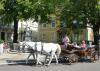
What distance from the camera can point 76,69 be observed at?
760 inches

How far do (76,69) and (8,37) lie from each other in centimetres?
5137

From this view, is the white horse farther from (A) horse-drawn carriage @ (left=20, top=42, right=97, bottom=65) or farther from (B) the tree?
(B) the tree

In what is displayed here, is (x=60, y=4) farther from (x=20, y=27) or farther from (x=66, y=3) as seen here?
(x=20, y=27)

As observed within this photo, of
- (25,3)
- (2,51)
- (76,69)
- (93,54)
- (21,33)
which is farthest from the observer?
(21,33)

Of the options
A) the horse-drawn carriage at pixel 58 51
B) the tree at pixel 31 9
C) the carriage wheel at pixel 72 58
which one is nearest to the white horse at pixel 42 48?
the horse-drawn carriage at pixel 58 51

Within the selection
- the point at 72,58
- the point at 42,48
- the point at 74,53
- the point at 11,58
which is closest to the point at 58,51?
the point at 72,58

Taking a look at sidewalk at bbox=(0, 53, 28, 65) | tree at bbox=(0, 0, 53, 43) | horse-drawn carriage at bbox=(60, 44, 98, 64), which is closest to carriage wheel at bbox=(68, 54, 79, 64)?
horse-drawn carriage at bbox=(60, 44, 98, 64)

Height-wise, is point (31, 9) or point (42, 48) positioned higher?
point (31, 9)

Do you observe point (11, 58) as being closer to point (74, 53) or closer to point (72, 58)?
point (74, 53)

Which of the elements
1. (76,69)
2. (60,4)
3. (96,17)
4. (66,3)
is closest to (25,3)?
(60,4)

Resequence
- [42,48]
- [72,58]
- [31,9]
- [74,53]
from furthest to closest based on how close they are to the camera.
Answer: [31,9] → [74,53] → [72,58] → [42,48]

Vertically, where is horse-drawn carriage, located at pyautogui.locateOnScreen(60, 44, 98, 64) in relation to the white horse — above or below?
below

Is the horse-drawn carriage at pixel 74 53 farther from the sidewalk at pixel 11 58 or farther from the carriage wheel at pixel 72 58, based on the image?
the sidewalk at pixel 11 58

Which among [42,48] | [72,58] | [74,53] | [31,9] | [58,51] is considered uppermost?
[31,9]
